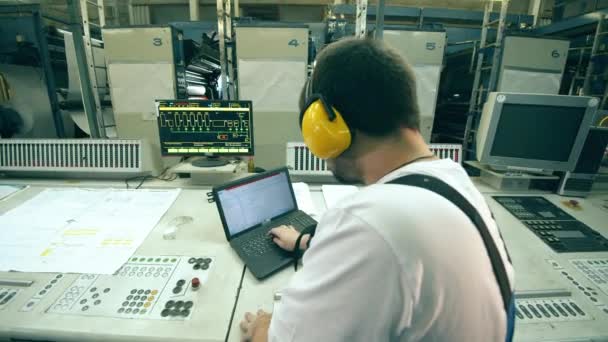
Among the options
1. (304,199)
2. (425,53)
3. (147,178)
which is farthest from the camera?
(425,53)

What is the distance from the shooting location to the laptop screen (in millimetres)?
1023

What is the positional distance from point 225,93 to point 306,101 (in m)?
2.40

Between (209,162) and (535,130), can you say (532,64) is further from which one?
(209,162)

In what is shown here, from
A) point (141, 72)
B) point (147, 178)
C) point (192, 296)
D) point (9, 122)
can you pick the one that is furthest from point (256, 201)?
point (141, 72)

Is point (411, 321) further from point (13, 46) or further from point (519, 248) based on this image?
point (13, 46)

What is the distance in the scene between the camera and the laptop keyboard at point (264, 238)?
96cm

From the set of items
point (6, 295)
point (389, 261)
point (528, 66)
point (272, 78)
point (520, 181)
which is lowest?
point (6, 295)

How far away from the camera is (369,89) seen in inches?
19.7

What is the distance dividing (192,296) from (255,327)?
0.77 feet

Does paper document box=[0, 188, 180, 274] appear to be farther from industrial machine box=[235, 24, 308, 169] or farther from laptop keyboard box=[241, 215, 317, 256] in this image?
industrial machine box=[235, 24, 308, 169]

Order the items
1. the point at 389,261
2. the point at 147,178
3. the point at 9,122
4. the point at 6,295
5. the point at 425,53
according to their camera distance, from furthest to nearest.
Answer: the point at 425,53 < the point at 9,122 < the point at 147,178 < the point at 6,295 < the point at 389,261

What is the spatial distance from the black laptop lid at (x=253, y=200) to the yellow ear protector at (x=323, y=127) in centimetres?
51

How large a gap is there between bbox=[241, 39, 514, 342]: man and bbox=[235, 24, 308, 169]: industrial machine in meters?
2.28

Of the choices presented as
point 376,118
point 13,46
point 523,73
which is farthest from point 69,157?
point 523,73
